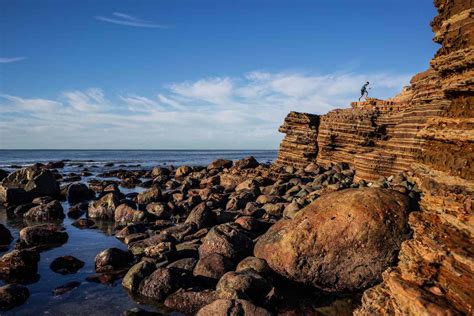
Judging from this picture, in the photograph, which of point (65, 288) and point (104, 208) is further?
point (104, 208)

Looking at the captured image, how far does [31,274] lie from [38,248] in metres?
2.60

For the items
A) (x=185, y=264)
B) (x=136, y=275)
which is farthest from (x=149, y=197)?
(x=136, y=275)

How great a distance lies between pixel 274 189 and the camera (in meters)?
21.2

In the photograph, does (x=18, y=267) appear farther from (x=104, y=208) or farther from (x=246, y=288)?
(x=104, y=208)

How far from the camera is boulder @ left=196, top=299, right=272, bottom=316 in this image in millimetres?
7074

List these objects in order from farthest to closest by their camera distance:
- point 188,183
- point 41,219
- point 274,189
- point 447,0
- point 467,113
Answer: point 188,183 < point 274,189 < point 41,219 < point 447,0 < point 467,113

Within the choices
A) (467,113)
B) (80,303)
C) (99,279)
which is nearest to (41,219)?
(99,279)

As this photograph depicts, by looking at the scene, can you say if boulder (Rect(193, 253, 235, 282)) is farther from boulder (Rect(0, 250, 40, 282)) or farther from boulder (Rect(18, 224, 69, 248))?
boulder (Rect(18, 224, 69, 248))

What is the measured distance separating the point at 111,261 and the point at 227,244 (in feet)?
11.7

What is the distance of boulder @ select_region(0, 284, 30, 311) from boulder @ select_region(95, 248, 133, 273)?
2.12 meters

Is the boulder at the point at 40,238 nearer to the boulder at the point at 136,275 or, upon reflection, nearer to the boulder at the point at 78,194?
the boulder at the point at 136,275

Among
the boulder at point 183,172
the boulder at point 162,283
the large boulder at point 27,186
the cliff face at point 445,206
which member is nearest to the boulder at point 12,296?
the boulder at point 162,283

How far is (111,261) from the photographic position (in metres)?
10.7

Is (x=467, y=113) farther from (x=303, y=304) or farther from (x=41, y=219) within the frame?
(x=41, y=219)
